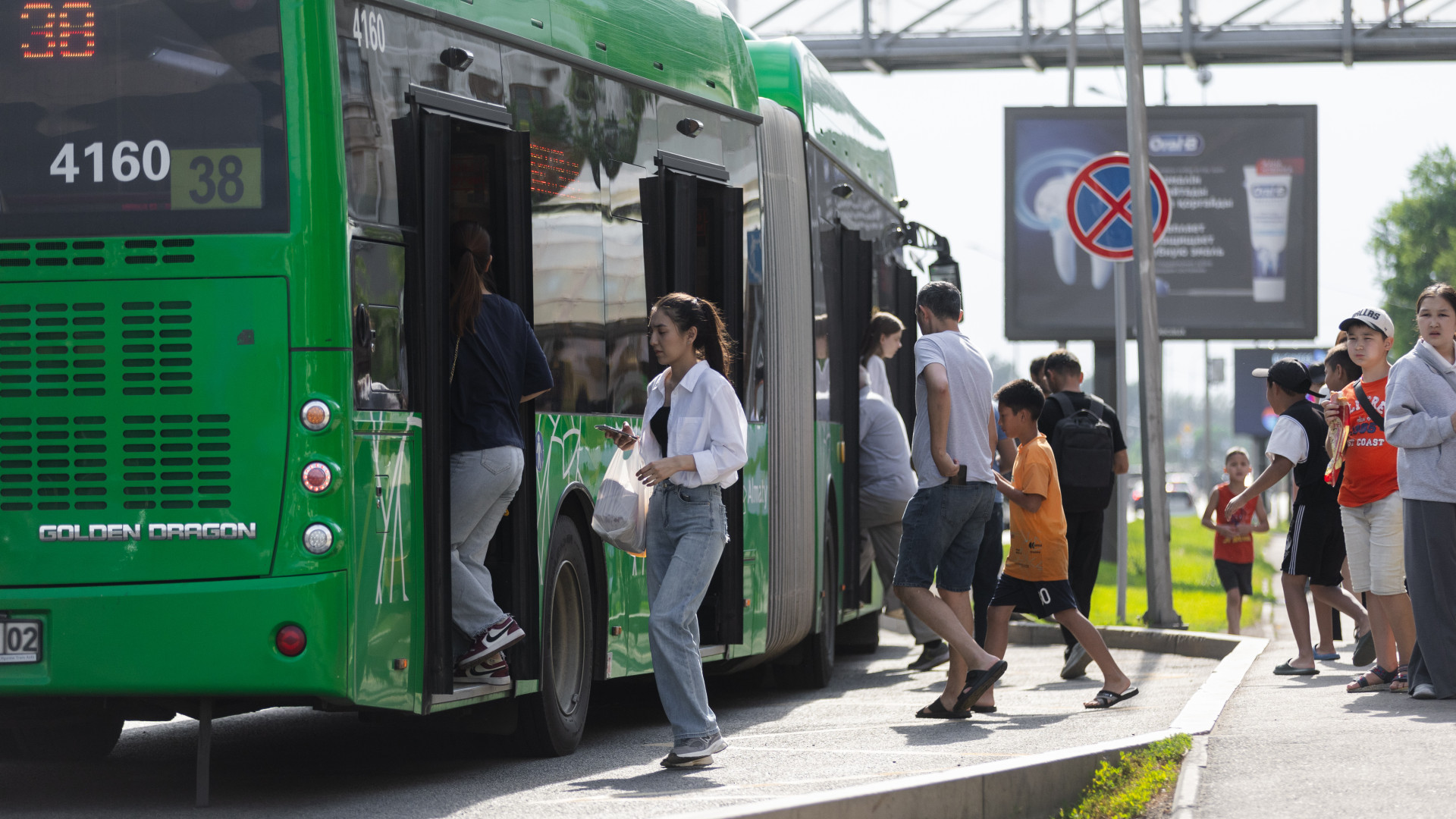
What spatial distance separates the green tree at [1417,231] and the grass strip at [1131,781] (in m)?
76.6

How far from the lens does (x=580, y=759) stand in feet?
28.9

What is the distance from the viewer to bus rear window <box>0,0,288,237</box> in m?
7.05

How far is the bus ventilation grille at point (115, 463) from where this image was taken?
700 cm

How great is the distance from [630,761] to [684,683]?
82cm

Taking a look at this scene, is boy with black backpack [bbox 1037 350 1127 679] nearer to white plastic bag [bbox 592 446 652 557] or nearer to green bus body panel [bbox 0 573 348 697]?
white plastic bag [bbox 592 446 652 557]

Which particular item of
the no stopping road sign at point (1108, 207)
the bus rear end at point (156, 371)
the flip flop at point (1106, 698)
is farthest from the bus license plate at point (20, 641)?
the no stopping road sign at point (1108, 207)

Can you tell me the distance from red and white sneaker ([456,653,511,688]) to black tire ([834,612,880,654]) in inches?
304

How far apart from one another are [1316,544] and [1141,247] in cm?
432

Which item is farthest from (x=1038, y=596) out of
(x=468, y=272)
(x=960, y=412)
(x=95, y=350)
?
(x=95, y=350)

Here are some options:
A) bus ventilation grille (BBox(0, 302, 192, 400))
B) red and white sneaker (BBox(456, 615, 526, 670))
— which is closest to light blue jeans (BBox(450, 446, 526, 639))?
red and white sneaker (BBox(456, 615, 526, 670))

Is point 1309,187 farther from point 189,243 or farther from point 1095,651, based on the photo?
point 189,243

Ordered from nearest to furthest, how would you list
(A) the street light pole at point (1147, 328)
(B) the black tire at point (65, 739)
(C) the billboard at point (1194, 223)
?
(B) the black tire at point (65, 739), (A) the street light pole at point (1147, 328), (C) the billboard at point (1194, 223)

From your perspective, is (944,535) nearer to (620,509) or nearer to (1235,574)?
(620,509)

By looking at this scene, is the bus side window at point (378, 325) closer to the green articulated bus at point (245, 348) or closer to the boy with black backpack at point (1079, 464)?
the green articulated bus at point (245, 348)
